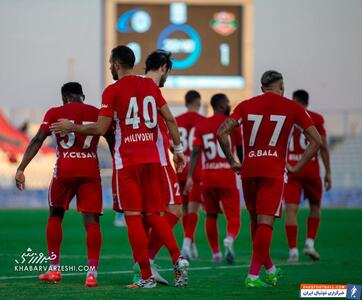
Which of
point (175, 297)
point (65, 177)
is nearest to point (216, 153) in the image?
point (65, 177)

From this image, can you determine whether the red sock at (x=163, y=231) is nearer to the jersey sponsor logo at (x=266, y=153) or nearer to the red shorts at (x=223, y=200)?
the jersey sponsor logo at (x=266, y=153)

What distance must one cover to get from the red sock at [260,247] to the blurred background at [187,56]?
73.2 ft

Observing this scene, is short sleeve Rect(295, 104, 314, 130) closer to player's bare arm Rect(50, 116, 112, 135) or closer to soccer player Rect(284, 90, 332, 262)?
player's bare arm Rect(50, 116, 112, 135)

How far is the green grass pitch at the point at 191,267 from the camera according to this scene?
A: 10.4 metres

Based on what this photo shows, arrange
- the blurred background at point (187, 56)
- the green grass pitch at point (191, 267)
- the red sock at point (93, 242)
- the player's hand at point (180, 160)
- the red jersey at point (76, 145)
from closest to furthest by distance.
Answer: the green grass pitch at point (191, 267) → the player's hand at point (180, 160) → the red sock at point (93, 242) → the red jersey at point (76, 145) → the blurred background at point (187, 56)

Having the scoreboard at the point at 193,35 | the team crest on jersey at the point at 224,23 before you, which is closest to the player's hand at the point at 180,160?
the scoreboard at the point at 193,35

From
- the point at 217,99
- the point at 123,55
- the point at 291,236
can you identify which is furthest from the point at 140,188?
the point at 291,236

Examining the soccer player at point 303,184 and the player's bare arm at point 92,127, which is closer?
the player's bare arm at point 92,127

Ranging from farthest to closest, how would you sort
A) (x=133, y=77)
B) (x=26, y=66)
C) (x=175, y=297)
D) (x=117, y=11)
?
(x=26, y=66) → (x=117, y=11) → (x=133, y=77) → (x=175, y=297)

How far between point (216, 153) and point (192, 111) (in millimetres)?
1346

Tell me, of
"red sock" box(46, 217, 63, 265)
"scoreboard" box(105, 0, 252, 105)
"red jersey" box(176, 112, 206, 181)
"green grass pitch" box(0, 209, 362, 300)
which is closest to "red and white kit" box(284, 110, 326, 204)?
"green grass pitch" box(0, 209, 362, 300)

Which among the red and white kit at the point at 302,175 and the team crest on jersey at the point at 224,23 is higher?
the team crest on jersey at the point at 224,23

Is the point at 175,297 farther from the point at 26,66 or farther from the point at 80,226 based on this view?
the point at 26,66

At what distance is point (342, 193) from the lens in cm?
3438
